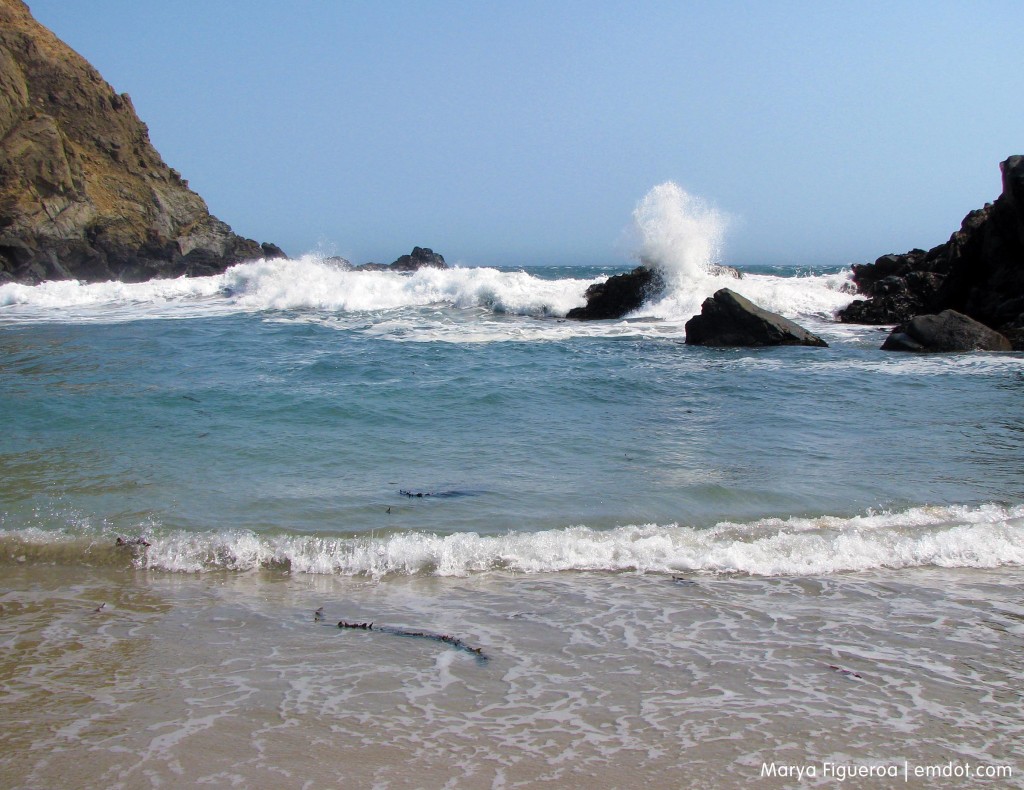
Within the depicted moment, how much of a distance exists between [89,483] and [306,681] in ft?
14.3

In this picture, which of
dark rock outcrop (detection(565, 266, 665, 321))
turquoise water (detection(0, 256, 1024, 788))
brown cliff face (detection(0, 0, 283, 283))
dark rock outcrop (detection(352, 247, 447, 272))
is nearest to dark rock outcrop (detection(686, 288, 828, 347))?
turquoise water (detection(0, 256, 1024, 788))

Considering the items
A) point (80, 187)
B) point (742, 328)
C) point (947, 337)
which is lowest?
point (947, 337)

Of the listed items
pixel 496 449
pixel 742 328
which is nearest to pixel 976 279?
pixel 742 328

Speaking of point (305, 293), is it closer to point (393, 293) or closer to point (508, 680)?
point (393, 293)

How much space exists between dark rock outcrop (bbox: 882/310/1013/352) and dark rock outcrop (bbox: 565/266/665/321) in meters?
8.36

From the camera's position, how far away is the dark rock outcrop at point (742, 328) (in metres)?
16.8

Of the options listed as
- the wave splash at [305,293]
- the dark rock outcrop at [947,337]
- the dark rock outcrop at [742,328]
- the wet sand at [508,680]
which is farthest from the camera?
the wave splash at [305,293]

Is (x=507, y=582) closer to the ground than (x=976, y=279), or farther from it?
closer to the ground

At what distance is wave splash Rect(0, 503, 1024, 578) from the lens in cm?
524

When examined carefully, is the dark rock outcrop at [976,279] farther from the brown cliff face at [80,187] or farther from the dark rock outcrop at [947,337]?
the brown cliff face at [80,187]

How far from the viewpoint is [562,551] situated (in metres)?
5.42

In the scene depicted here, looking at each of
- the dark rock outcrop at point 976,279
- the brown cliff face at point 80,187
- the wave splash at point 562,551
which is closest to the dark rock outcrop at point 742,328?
the dark rock outcrop at point 976,279

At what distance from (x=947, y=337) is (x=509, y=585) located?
13.8 m

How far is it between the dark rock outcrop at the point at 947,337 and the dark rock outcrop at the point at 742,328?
159 centimetres
